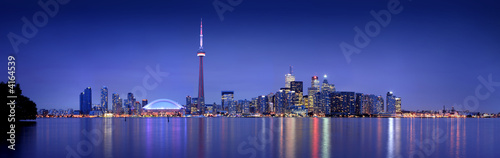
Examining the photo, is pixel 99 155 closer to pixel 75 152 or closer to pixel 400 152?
pixel 75 152

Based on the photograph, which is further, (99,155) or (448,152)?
(448,152)

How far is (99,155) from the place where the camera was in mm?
36375

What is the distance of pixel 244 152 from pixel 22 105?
79481 millimetres

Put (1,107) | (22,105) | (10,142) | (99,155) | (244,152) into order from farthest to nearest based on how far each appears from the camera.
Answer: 1. (22,105)
2. (1,107)
3. (10,142)
4. (244,152)
5. (99,155)

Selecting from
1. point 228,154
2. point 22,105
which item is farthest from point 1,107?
point 228,154

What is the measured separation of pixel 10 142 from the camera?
1780 inches

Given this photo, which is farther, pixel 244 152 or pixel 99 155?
pixel 244 152

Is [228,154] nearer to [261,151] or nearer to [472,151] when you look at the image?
[261,151]

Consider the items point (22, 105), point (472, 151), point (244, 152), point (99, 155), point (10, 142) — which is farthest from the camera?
point (22, 105)

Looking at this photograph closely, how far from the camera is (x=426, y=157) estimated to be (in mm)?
36625

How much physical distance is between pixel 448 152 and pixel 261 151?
19.0 metres

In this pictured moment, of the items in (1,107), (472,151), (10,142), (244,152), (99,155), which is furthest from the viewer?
(1,107)

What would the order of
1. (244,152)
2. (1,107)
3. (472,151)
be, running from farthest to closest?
(1,107)
(472,151)
(244,152)

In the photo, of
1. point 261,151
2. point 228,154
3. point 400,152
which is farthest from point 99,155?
point 400,152
